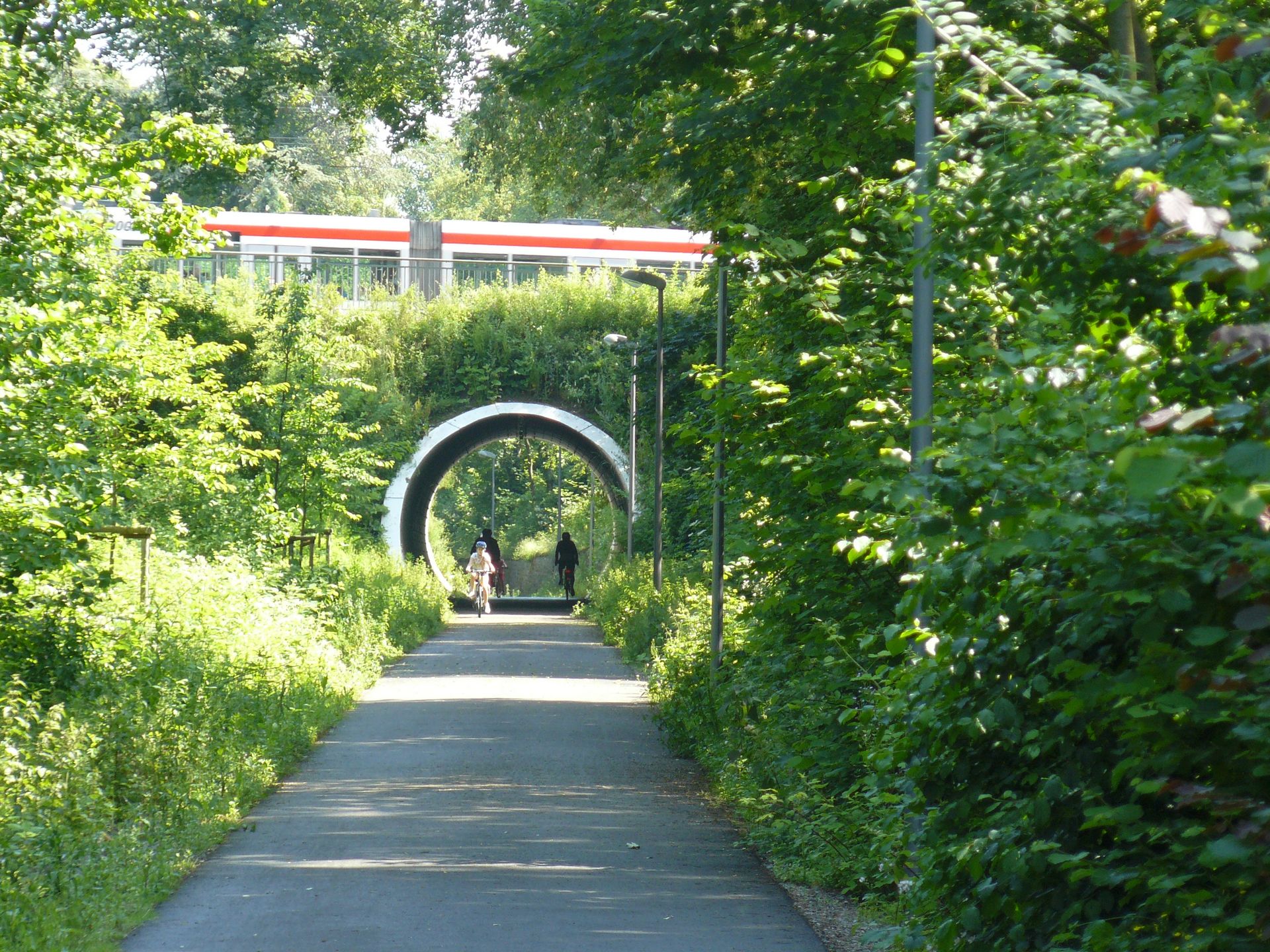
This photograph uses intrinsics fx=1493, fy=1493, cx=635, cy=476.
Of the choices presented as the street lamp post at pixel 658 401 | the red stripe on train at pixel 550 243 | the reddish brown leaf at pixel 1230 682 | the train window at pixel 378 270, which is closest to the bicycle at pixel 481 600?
the train window at pixel 378 270

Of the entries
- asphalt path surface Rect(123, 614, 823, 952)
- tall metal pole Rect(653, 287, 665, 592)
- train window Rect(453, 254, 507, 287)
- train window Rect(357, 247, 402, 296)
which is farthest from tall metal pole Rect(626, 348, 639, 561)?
asphalt path surface Rect(123, 614, 823, 952)

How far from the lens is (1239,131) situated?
3203 mm

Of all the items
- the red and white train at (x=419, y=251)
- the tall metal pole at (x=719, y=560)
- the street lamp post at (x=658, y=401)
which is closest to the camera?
the tall metal pole at (x=719, y=560)

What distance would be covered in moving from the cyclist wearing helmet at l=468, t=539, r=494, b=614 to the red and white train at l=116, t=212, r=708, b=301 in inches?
237

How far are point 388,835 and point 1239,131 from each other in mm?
6973

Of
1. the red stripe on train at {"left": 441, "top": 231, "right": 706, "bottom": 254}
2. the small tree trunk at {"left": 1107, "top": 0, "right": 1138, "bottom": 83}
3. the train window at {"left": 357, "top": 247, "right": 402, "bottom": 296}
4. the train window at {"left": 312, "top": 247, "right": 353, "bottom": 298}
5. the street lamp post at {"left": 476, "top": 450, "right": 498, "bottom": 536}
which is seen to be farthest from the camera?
the street lamp post at {"left": 476, "top": 450, "right": 498, "bottom": 536}

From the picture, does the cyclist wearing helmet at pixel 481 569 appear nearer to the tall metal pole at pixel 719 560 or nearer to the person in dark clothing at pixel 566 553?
the person in dark clothing at pixel 566 553

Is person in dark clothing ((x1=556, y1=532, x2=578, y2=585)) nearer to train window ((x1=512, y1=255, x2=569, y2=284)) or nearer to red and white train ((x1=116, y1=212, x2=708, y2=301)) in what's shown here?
train window ((x1=512, y1=255, x2=569, y2=284))

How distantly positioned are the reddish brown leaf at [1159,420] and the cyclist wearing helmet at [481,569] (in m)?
31.7

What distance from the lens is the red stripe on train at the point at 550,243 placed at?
33.8m

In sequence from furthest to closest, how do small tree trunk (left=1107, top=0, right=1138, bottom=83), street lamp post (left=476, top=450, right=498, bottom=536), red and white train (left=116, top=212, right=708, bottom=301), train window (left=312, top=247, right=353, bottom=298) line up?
1. street lamp post (left=476, top=450, right=498, bottom=536)
2. red and white train (left=116, top=212, right=708, bottom=301)
3. train window (left=312, top=247, right=353, bottom=298)
4. small tree trunk (left=1107, top=0, right=1138, bottom=83)

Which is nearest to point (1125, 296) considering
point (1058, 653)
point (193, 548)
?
point (1058, 653)

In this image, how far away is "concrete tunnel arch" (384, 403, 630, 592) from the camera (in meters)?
31.8

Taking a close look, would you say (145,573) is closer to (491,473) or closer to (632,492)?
(632,492)
